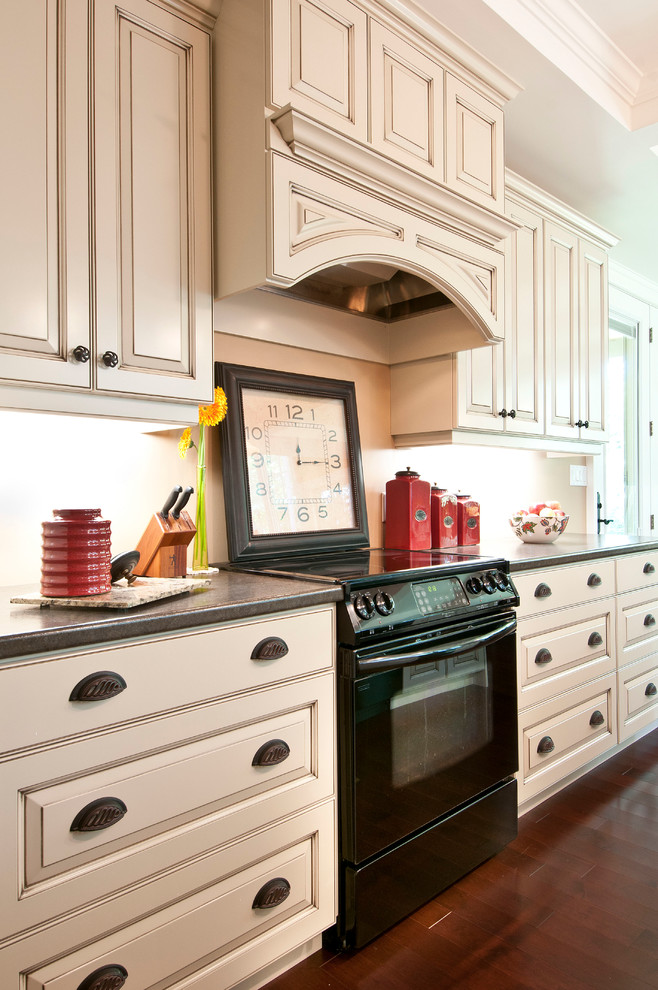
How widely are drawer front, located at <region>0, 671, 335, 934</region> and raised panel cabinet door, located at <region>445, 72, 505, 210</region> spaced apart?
163 cm

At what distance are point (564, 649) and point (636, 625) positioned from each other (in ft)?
2.30

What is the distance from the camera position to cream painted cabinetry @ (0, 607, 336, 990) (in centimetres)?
108

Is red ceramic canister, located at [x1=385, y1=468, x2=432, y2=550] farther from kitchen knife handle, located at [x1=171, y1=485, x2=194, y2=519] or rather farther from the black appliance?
kitchen knife handle, located at [x1=171, y1=485, x2=194, y2=519]

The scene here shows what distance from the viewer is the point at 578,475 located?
12.6 feet

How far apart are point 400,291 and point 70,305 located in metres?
1.29

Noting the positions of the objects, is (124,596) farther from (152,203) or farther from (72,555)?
(152,203)

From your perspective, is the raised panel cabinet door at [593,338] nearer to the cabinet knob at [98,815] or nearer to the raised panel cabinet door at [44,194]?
the raised panel cabinet door at [44,194]

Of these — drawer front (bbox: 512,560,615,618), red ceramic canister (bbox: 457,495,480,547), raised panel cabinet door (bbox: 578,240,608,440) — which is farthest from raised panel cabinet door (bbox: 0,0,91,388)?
raised panel cabinet door (bbox: 578,240,608,440)

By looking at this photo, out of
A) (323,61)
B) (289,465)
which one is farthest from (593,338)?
(323,61)

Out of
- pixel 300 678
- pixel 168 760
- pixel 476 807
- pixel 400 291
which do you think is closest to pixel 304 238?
pixel 400 291

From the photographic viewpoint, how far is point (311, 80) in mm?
1668

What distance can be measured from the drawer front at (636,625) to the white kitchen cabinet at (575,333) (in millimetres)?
812

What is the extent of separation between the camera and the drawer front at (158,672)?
3.51 feet

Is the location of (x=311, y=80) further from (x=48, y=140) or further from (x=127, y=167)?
(x=48, y=140)
